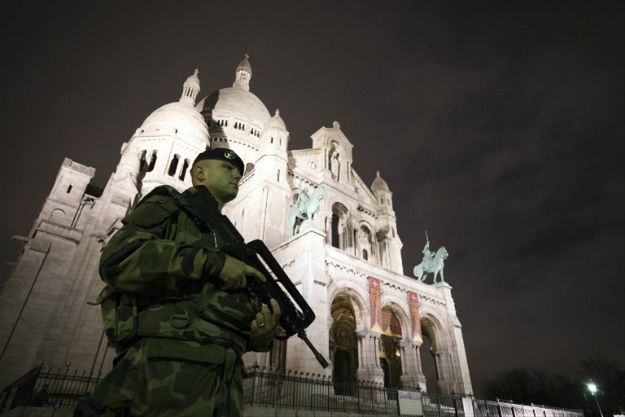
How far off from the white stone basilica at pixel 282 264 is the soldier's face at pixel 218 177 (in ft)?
39.7

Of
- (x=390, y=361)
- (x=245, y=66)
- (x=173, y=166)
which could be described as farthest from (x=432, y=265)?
(x=245, y=66)

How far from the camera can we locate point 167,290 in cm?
238

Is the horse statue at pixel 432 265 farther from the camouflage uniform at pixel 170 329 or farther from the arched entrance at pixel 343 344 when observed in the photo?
the camouflage uniform at pixel 170 329

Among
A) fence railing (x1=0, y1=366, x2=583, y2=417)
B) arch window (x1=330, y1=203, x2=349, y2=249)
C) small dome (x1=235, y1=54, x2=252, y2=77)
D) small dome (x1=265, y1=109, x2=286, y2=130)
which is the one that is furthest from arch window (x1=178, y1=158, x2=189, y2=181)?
small dome (x1=235, y1=54, x2=252, y2=77)

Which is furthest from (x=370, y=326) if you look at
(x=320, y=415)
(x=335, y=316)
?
(x=320, y=415)

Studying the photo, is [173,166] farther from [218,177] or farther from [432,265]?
[218,177]

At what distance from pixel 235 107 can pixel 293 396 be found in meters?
34.8

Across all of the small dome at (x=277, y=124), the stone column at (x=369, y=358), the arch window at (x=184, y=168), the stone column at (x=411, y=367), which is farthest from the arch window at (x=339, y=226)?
the arch window at (x=184, y=168)

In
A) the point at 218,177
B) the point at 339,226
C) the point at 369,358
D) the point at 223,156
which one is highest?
the point at 339,226

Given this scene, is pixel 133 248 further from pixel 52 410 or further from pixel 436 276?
pixel 436 276

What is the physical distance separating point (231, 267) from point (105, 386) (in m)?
0.99

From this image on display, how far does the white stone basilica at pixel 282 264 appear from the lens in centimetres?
1580

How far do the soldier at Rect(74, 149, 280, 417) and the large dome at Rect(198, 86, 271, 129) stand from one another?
38.1 m

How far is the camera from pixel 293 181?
25156 mm
